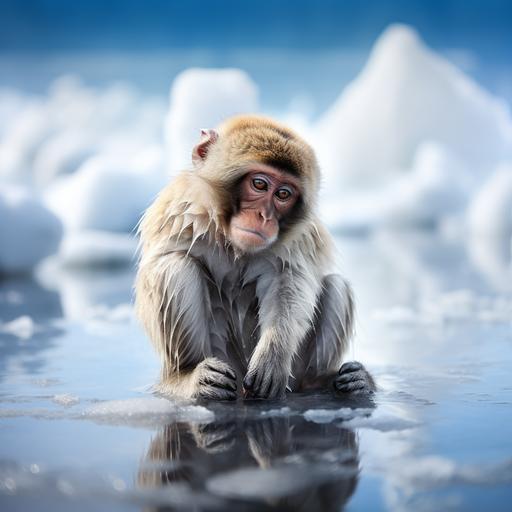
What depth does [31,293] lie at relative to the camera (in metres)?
5.95

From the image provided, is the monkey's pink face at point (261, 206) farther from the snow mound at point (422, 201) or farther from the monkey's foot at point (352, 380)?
the snow mound at point (422, 201)

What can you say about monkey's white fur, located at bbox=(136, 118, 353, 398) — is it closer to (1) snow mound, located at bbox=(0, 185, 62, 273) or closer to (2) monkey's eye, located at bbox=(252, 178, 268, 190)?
(2) monkey's eye, located at bbox=(252, 178, 268, 190)

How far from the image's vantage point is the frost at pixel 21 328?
3.92m

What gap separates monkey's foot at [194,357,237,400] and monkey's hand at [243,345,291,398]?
0.05m

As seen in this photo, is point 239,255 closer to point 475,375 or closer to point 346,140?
point 475,375

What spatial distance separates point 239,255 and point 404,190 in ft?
40.7

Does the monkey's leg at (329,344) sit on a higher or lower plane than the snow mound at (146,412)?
higher

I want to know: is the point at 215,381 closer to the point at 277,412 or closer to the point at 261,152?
the point at 277,412

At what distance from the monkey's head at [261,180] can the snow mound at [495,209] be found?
979cm

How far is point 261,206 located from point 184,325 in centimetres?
43

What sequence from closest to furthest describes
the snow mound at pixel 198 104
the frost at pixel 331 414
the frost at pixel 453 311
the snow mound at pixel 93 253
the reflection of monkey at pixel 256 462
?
the reflection of monkey at pixel 256 462 < the frost at pixel 331 414 < the frost at pixel 453 311 < the snow mound at pixel 93 253 < the snow mound at pixel 198 104

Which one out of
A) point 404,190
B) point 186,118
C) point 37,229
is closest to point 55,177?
point 186,118

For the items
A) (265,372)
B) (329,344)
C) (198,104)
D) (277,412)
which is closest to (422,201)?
(198,104)

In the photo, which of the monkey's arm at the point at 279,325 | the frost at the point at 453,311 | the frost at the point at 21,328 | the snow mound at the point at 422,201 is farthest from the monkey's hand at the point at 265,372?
the snow mound at the point at 422,201
